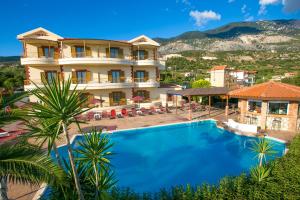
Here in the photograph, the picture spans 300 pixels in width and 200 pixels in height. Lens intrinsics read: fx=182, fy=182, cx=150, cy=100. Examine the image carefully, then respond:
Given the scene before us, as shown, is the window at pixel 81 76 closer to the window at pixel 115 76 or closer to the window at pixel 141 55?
the window at pixel 115 76

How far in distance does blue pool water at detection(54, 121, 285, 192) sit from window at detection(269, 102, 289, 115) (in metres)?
3.80

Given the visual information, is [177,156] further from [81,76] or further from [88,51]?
[88,51]

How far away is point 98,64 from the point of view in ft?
88.5

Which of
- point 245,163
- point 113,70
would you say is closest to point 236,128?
point 245,163

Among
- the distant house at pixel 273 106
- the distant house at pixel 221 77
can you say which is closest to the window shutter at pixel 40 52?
the distant house at pixel 273 106

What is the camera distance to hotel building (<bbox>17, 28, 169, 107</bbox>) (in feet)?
83.7

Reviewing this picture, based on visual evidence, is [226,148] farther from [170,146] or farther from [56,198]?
[56,198]

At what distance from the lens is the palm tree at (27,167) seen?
346cm

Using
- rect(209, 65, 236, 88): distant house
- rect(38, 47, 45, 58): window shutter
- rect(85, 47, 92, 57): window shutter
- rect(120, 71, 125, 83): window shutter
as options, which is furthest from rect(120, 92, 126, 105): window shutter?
rect(209, 65, 236, 88): distant house

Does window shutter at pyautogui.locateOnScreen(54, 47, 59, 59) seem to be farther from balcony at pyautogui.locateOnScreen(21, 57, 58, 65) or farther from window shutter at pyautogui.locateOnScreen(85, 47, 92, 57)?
window shutter at pyautogui.locateOnScreen(85, 47, 92, 57)

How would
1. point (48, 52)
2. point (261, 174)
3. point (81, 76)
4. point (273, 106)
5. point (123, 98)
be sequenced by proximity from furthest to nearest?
point (123, 98) → point (81, 76) → point (48, 52) → point (273, 106) → point (261, 174)

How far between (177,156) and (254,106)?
10769mm

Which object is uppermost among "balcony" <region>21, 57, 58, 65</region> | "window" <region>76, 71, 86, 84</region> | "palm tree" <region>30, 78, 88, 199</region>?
"balcony" <region>21, 57, 58, 65</region>

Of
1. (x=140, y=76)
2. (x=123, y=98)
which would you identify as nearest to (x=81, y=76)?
(x=123, y=98)
